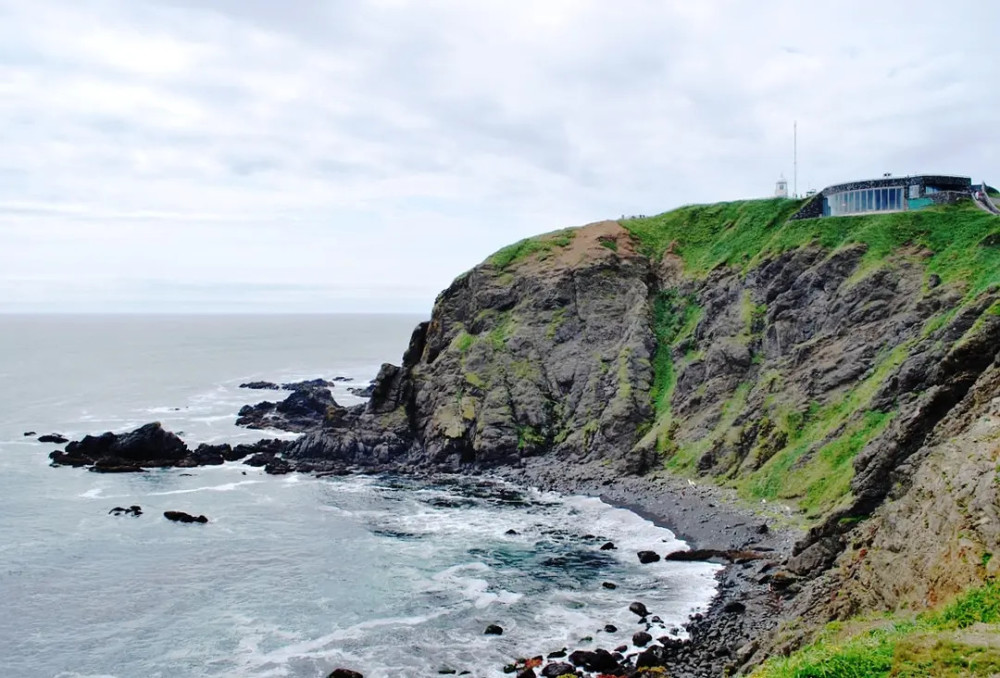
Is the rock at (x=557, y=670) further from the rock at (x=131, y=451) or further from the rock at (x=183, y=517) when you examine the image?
the rock at (x=131, y=451)

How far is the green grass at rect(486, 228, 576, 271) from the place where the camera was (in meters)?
104

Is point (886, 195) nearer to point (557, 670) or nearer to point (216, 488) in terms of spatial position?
point (557, 670)

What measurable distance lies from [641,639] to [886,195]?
60.1 meters

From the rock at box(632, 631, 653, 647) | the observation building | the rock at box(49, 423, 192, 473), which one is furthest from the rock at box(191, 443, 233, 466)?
the observation building

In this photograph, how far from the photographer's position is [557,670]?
3919cm

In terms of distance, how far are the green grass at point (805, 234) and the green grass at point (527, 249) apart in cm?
907

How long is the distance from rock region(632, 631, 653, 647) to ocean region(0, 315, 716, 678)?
83 cm

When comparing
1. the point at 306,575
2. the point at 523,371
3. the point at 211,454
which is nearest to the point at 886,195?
the point at 523,371

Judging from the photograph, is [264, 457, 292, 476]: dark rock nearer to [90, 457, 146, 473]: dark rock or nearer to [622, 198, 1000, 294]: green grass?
[90, 457, 146, 473]: dark rock

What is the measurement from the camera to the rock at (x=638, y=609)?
1797 inches

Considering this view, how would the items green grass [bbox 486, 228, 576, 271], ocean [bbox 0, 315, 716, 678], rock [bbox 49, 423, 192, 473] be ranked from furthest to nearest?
green grass [bbox 486, 228, 576, 271] → rock [bbox 49, 423, 192, 473] → ocean [bbox 0, 315, 716, 678]

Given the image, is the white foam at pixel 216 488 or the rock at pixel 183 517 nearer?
the rock at pixel 183 517

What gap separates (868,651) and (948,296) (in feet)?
173

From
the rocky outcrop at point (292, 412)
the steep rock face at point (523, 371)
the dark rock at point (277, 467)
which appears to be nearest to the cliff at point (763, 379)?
the steep rock face at point (523, 371)
